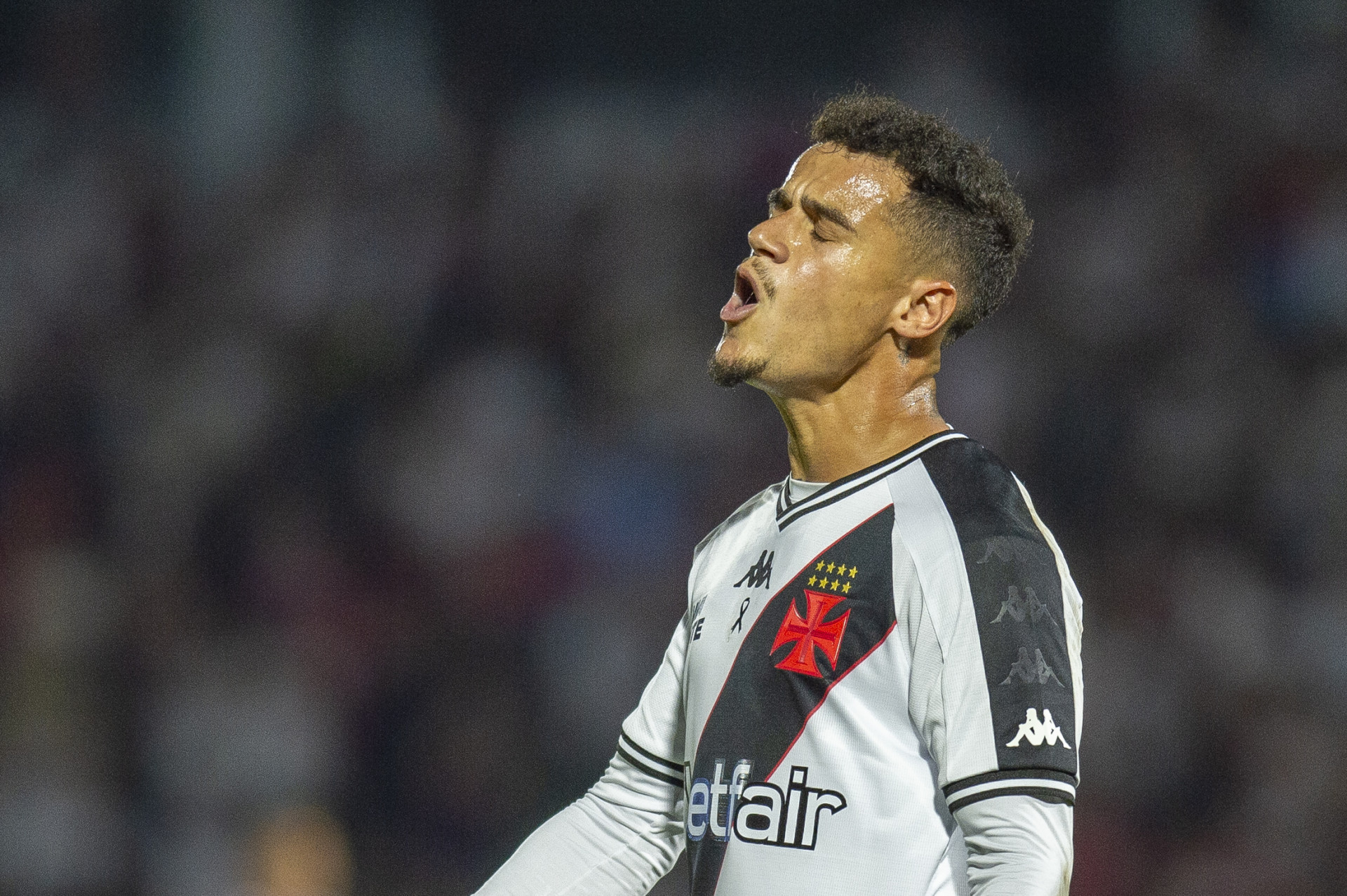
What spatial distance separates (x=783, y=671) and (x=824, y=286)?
637 mm

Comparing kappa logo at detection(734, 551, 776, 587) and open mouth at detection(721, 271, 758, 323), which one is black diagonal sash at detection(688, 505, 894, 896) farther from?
open mouth at detection(721, 271, 758, 323)

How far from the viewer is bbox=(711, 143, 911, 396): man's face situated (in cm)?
243

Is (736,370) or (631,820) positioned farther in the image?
(631,820)

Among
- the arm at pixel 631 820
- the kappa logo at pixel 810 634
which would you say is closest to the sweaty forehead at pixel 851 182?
the kappa logo at pixel 810 634

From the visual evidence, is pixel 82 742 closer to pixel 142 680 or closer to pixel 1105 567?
pixel 142 680

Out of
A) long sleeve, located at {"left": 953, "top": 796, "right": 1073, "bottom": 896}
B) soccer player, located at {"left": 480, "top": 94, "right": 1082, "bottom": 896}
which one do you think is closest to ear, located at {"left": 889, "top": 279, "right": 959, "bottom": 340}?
soccer player, located at {"left": 480, "top": 94, "right": 1082, "bottom": 896}

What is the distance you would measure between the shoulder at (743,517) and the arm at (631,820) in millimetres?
164

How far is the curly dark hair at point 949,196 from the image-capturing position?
8.07 feet

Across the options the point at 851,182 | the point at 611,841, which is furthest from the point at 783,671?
the point at 851,182

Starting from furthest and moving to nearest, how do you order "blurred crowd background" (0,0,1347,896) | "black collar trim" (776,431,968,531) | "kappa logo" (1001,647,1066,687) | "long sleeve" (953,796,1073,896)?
"blurred crowd background" (0,0,1347,896)
"black collar trim" (776,431,968,531)
"kappa logo" (1001,647,1066,687)
"long sleeve" (953,796,1073,896)

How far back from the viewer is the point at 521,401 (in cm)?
652

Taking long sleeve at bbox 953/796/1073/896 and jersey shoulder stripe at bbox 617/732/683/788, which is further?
jersey shoulder stripe at bbox 617/732/683/788

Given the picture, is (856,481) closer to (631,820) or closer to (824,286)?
(824,286)

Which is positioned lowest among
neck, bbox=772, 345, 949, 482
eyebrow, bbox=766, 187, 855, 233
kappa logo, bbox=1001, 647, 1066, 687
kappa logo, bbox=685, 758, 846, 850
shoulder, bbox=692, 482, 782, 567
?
kappa logo, bbox=685, 758, 846, 850
